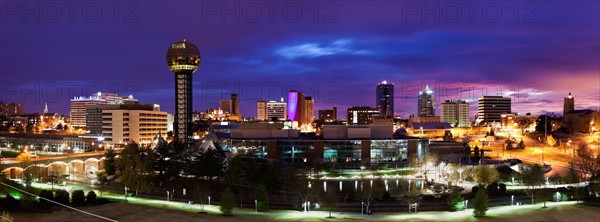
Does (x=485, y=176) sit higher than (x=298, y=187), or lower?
higher

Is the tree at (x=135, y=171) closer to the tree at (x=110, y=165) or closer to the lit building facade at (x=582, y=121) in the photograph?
the tree at (x=110, y=165)

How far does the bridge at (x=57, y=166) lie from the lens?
68.8 m

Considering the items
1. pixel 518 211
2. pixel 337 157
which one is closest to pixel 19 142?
pixel 337 157

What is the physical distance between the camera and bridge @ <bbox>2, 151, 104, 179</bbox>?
68.8m

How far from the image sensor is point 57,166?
8319cm

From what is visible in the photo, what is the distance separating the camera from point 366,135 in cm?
9125

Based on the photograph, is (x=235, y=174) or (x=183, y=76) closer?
(x=235, y=174)

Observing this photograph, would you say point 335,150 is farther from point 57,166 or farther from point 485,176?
point 57,166

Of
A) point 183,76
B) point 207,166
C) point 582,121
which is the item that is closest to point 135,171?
point 207,166

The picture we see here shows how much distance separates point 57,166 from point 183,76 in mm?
53529

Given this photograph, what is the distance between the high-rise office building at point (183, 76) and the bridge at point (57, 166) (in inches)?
1510

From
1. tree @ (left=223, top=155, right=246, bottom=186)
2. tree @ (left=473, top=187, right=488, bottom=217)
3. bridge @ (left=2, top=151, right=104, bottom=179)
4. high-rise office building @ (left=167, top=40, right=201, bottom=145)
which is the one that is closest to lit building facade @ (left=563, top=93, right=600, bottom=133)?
high-rise office building @ (left=167, top=40, right=201, bottom=145)

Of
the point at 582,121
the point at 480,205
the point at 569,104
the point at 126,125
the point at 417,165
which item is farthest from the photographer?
the point at 569,104

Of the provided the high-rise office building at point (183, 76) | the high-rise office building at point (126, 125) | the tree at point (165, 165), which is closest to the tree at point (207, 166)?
the tree at point (165, 165)
